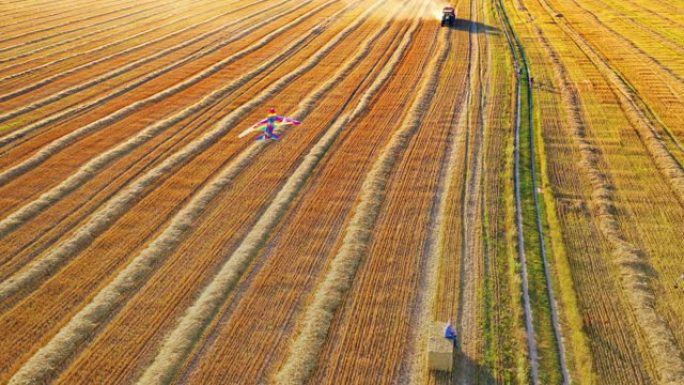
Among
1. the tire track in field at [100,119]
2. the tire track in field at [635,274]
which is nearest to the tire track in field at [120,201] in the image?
the tire track in field at [100,119]

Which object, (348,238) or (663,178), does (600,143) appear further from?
(348,238)

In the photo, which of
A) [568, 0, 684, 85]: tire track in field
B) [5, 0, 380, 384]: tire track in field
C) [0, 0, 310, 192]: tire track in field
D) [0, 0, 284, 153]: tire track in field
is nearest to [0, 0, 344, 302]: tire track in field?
[0, 0, 310, 192]: tire track in field

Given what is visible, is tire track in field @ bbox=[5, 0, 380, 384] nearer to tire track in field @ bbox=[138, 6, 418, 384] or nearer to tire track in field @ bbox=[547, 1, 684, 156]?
tire track in field @ bbox=[138, 6, 418, 384]

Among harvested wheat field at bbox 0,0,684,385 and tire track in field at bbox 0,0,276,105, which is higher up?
tire track in field at bbox 0,0,276,105

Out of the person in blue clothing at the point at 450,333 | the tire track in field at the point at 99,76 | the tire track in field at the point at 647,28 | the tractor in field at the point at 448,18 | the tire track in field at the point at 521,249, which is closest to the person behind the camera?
the person in blue clothing at the point at 450,333

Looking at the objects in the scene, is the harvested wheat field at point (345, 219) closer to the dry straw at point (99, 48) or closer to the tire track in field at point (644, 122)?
the tire track in field at point (644, 122)

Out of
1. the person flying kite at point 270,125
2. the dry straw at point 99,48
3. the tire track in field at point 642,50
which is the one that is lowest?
the tire track in field at point 642,50
